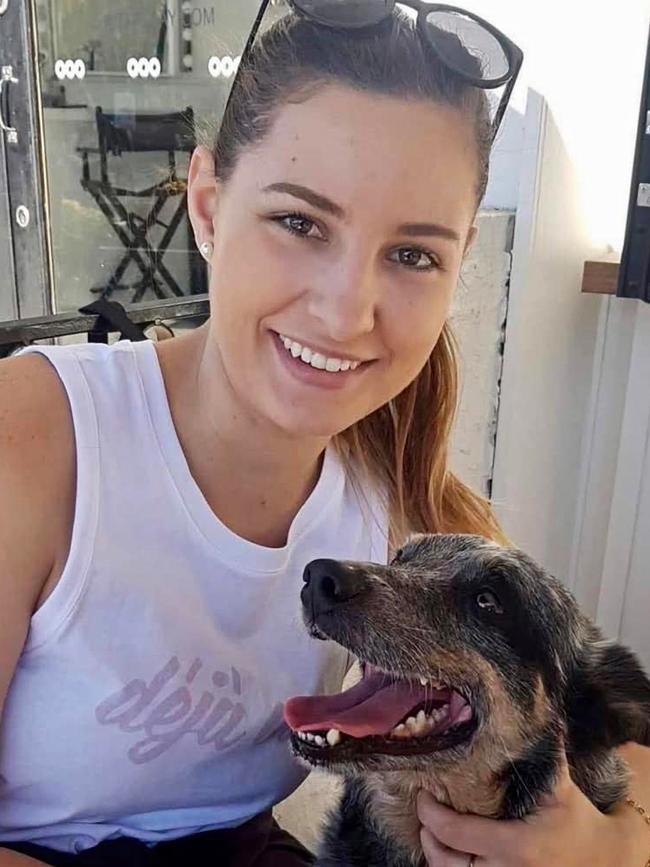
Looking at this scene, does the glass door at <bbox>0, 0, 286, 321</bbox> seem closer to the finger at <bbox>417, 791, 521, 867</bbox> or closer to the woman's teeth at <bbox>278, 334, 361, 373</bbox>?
the woman's teeth at <bbox>278, 334, 361, 373</bbox>

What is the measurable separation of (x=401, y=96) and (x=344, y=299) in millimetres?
218

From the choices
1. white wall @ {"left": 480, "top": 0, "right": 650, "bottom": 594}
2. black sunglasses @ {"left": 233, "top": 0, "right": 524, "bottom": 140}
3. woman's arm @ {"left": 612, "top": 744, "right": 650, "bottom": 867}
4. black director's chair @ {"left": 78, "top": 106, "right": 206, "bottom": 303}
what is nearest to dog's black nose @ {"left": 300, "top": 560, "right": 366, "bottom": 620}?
woman's arm @ {"left": 612, "top": 744, "right": 650, "bottom": 867}

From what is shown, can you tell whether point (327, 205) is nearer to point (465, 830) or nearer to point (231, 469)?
point (231, 469)

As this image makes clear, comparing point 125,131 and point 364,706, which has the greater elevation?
point 125,131

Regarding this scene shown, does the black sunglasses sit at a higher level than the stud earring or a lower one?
higher

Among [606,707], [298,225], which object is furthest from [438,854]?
[298,225]

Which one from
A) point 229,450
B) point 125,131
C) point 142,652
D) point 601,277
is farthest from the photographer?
point 125,131

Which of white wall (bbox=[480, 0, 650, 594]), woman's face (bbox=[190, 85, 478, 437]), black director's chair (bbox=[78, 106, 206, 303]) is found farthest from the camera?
black director's chair (bbox=[78, 106, 206, 303])

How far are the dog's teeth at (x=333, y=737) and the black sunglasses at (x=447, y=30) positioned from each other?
75 centimetres

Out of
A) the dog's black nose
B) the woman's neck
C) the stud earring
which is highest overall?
the stud earring

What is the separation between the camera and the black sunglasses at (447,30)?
1035 millimetres

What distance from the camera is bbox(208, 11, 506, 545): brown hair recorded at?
986 millimetres

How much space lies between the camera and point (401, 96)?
95cm

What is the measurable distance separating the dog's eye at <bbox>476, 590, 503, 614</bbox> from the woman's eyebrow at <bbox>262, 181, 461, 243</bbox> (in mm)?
455
